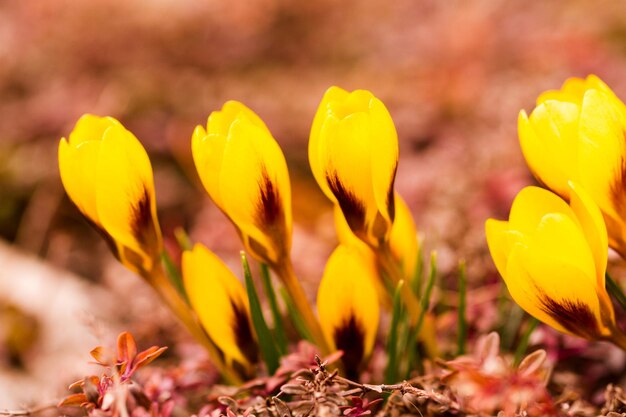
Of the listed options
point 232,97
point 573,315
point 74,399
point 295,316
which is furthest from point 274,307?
point 232,97

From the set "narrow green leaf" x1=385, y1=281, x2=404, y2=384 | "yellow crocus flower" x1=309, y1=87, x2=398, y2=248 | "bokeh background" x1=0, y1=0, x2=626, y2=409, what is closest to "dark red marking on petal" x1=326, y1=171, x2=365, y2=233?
"yellow crocus flower" x1=309, y1=87, x2=398, y2=248

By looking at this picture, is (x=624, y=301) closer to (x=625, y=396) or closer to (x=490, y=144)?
(x=625, y=396)

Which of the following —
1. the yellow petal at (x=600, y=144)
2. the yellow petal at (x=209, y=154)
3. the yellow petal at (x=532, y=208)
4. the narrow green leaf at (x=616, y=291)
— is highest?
the yellow petal at (x=209, y=154)

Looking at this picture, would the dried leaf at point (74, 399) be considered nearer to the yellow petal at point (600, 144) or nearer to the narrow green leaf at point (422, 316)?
the narrow green leaf at point (422, 316)

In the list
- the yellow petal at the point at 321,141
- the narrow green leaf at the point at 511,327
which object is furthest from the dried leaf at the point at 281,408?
the narrow green leaf at the point at 511,327

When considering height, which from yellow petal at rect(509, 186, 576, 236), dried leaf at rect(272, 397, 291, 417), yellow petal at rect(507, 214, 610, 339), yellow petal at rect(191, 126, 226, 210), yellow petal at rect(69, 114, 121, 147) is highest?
yellow petal at rect(69, 114, 121, 147)

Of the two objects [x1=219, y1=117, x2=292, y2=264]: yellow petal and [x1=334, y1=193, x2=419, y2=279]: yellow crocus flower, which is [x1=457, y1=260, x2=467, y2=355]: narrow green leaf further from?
[x1=219, y1=117, x2=292, y2=264]: yellow petal

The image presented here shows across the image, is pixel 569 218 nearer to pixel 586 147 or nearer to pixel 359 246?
pixel 586 147
